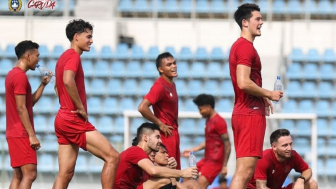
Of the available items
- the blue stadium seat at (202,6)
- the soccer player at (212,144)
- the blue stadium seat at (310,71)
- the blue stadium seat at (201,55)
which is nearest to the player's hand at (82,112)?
the soccer player at (212,144)

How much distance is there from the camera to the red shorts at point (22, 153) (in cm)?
941

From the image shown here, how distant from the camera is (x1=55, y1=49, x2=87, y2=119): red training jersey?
8445 mm

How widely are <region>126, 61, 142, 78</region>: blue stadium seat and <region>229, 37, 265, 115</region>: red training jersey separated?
31.2ft

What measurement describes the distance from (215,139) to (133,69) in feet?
17.5

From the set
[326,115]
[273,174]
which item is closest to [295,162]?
[273,174]

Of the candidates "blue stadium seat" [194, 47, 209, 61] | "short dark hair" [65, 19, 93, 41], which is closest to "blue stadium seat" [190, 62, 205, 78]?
"blue stadium seat" [194, 47, 209, 61]

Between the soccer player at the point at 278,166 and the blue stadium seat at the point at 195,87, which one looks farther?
the blue stadium seat at the point at 195,87

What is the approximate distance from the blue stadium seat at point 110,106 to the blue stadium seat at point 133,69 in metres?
0.67

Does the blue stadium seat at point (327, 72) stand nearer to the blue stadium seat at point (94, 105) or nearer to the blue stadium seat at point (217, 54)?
the blue stadium seat at point (217, 54)

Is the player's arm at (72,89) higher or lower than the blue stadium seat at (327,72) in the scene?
higher

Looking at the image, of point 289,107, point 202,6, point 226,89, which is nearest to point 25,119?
point 226,89

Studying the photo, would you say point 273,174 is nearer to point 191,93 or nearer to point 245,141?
point 245,141

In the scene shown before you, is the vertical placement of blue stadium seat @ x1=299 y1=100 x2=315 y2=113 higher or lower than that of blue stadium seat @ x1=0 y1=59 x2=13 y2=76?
lower

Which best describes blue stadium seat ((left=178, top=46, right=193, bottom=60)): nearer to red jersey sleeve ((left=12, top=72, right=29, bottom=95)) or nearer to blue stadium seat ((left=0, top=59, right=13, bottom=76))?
blue stadium seat ((left=0, top=59, right=13, bottom=76))
